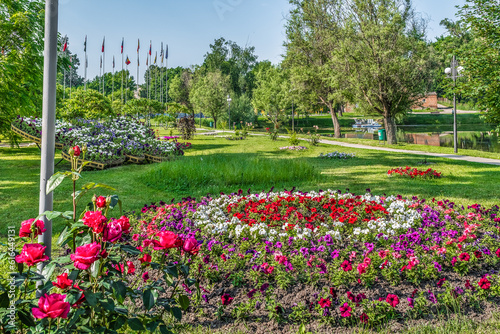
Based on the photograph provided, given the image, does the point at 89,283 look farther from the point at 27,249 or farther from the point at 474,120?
the point at 474,120

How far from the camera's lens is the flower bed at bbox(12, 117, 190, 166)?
11.7 meters

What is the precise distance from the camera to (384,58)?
1903 centimetres

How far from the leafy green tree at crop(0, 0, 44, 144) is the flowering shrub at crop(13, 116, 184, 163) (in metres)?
2.32

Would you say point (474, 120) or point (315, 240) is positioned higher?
point (474, 120)

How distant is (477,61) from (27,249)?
369 inches

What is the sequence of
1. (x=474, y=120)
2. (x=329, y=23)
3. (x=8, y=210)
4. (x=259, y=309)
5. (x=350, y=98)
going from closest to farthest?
(x=259, y=309) < (x=8, y=210) < (x=350, y=98) < (x=329, y=23) < (x=474, y=120)

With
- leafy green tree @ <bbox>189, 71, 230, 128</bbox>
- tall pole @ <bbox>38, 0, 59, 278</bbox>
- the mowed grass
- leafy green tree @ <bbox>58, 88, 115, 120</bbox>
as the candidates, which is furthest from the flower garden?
leafy green tree @ <bbox>189, 71, 230, 128</bbox>

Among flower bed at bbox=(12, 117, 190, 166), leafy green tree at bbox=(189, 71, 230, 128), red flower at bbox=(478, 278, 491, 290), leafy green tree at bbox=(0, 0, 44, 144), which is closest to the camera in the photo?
red flower at bbox=(478, 278, 491, 290)

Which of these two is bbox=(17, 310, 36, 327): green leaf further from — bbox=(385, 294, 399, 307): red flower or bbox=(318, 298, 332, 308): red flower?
bbox=(385, 294, 399, 307): red flower

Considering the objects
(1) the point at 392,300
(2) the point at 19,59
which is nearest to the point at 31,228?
(1) the point at 392,300

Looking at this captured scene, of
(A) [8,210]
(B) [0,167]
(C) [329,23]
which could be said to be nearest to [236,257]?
(A) [8,210]

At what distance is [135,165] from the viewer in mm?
12039

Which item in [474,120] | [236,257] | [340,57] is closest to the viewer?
[236,257]

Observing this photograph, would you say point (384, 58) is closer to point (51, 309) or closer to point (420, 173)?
point (420, 173)
